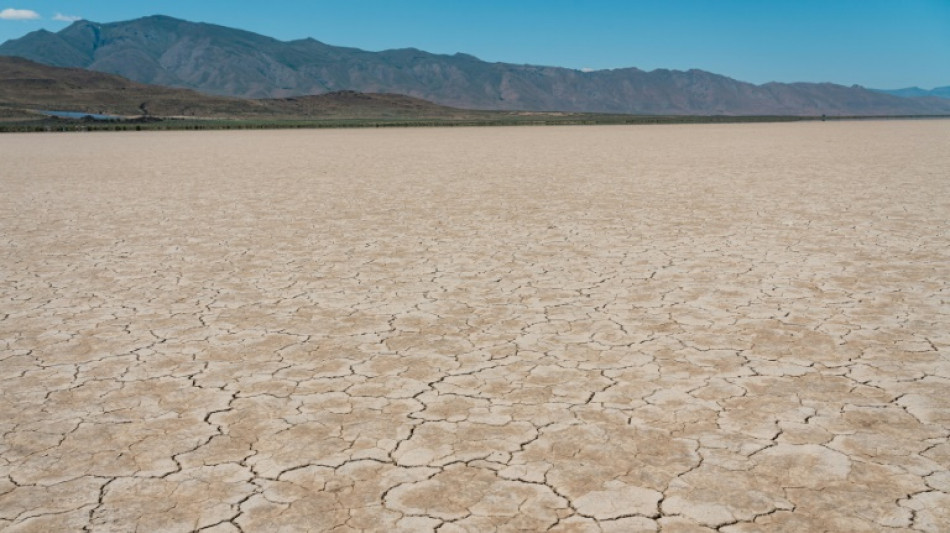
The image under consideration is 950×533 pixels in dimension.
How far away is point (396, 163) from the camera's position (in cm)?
1962

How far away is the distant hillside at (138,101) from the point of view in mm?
92250

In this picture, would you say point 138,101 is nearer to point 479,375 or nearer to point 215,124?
point 215,124

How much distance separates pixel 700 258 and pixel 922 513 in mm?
4274

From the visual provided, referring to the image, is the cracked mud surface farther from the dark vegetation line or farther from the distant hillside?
the distant hillside

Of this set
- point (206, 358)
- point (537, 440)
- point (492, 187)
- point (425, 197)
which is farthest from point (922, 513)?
Result: point (492, 187)

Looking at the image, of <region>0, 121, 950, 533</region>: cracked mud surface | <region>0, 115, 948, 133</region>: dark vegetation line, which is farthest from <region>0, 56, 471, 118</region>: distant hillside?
<region>0, 121, 950, 533</region>: cracked mud surface

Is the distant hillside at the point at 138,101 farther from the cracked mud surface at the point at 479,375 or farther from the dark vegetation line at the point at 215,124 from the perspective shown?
the cracked mud surface at the point at 479,375

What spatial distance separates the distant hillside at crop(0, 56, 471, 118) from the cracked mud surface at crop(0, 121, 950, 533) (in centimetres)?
7565

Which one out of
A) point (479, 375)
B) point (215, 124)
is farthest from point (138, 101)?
point (479, 375)

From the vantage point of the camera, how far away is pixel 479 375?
3.87 metres

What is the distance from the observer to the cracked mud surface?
262cm

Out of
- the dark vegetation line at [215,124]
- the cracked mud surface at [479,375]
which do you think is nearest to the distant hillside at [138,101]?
the dark vegetation line at [215,124]

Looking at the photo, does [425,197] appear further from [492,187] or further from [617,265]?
[617,265]

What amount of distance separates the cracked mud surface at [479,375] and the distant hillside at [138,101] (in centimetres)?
7565
